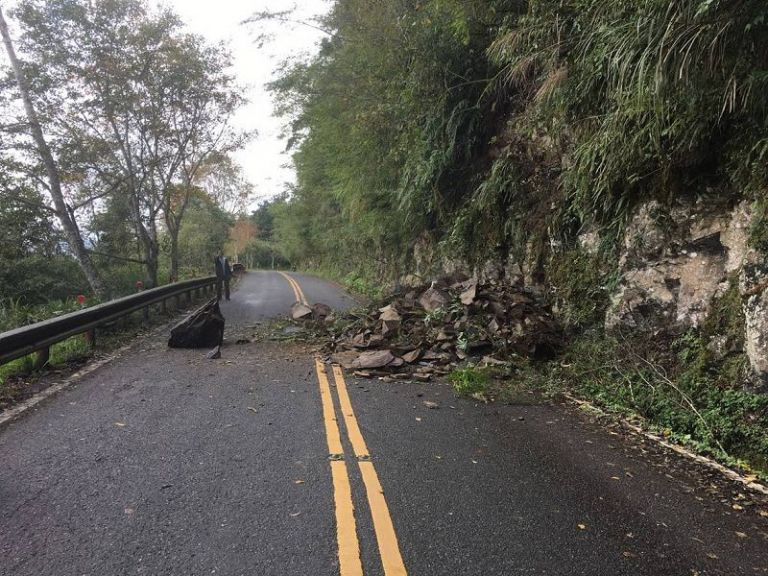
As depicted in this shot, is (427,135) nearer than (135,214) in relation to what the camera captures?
Yes

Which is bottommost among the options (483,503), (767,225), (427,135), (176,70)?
(483,503)

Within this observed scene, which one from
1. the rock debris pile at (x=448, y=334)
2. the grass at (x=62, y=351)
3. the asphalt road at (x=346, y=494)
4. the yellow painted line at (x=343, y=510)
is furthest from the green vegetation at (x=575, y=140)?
the grass at (x=62, y=351)

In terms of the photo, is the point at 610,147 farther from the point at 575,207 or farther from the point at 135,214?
the point at 135,214

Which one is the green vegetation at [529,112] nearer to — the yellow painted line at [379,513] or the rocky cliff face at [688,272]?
the rocky cliff face at [688,272]

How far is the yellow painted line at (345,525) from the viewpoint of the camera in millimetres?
2823

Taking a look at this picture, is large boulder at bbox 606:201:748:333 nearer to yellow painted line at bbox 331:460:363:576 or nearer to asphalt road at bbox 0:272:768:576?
asphalt road at bbox 0:272:768:576

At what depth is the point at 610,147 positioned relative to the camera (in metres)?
6.00

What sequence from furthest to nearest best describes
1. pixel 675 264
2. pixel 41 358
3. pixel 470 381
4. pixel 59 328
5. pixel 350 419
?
pixel 59 328 → pixel 41 358 → pixel 470 381 → pixel 675 264 → pixel 350 419

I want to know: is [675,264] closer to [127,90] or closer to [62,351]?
[62,351]

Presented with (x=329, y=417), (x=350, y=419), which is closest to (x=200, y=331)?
(x=329, y=417)

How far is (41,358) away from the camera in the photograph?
22.4ft

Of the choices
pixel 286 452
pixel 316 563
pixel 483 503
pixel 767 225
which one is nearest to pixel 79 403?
pixel 286 452

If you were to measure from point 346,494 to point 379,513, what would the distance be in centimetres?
34

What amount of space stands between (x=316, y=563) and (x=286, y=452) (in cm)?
159
